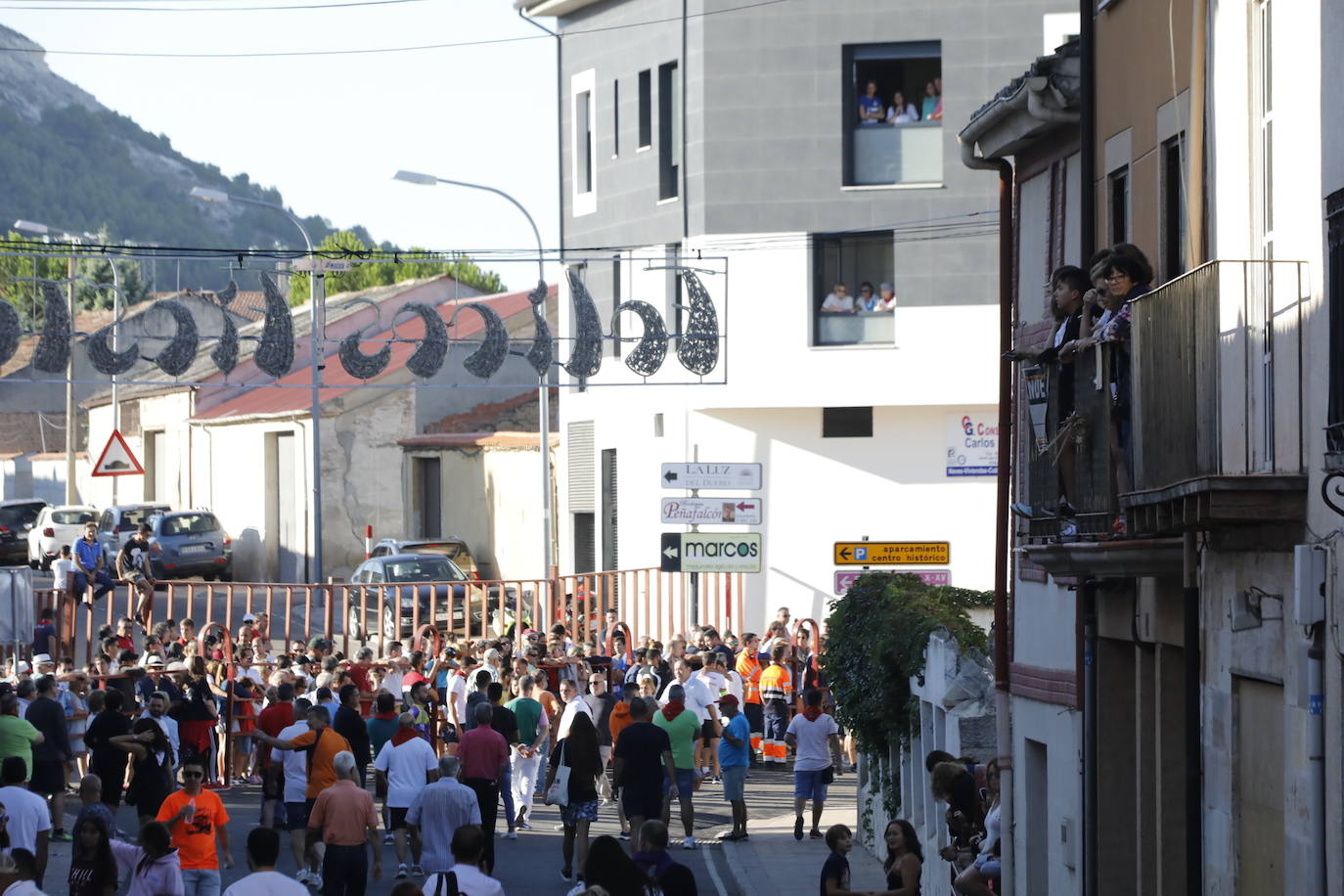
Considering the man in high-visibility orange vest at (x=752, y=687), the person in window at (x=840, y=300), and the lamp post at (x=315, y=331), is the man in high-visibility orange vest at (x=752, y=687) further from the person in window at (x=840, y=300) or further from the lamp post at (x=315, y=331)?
the lamp post at (x=315, y=331)

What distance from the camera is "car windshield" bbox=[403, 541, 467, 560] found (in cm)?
4234

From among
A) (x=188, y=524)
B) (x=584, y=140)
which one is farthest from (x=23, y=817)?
(x=188, y=524)

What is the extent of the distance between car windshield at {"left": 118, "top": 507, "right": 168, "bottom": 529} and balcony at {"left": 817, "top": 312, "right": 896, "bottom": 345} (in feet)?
68.4

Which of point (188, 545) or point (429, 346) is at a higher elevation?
point (429, 346)

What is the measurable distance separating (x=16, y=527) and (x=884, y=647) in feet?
120

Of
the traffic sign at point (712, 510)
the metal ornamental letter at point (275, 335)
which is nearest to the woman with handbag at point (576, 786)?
the traffic sign at point (712, 510)

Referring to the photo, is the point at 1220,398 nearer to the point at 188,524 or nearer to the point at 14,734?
the point at 14,734

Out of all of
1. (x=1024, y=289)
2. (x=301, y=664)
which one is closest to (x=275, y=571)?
(x=301, y=664)

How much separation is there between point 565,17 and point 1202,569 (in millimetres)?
29991

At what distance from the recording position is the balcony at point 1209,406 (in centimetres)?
934

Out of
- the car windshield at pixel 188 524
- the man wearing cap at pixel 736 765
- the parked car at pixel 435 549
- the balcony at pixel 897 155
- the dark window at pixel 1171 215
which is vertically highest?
the balcony at pixel 897 155

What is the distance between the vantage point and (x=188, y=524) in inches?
1870

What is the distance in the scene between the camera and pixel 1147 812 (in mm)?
12734

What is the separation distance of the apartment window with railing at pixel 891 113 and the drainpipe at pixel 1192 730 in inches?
960
